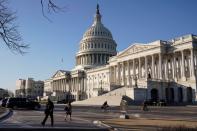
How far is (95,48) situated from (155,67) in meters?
76.4

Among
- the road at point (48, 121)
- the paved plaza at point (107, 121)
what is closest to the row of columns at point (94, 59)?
the paved plaza at point (107, 121)

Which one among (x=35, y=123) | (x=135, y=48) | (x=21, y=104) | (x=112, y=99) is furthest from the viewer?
(x=135, y=48)

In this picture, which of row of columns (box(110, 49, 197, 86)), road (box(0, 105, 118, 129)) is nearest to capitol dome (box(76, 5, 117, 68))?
row of columns (box(110, 49, 197, 86))

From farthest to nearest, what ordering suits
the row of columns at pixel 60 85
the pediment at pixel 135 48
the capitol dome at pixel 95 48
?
1. the capitol dome at pixel 95 48
2. the row of columns at pixel 60 85
3. the pediment at pixel 135 48

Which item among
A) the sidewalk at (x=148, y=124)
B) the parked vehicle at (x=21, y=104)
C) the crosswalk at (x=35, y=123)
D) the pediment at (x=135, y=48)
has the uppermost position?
the pediment at (x=135, y=48)

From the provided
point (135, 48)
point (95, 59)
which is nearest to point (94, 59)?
point (95, 59)

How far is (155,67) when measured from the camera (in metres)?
104

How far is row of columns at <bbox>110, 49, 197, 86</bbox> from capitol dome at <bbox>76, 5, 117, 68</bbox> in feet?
175

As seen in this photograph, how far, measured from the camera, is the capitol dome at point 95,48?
176250 millimetres

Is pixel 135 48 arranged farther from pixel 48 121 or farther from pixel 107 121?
pixel 48 121

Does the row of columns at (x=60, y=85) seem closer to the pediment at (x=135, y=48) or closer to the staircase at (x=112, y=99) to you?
the pediment at (x=135, y=48)

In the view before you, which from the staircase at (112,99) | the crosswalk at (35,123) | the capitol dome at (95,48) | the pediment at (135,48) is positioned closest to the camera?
the crosswalk at (35,123)

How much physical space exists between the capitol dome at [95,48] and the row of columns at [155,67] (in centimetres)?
5321

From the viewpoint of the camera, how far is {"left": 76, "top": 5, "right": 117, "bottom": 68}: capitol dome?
176m
